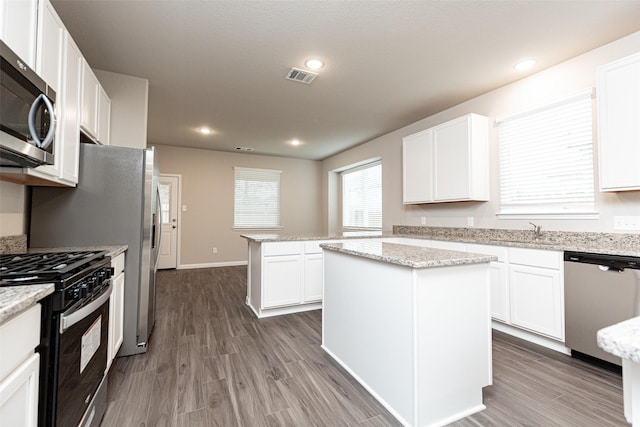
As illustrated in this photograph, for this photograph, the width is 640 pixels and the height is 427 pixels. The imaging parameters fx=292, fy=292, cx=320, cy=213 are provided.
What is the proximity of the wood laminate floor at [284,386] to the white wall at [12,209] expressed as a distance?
46.5 inches

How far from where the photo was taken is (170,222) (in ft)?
19.7

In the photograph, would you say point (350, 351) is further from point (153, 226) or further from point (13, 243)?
point (13, 243)

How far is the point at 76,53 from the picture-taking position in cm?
205

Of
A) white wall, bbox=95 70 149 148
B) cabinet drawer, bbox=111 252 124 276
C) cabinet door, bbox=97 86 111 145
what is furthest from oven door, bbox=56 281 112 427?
white wall, bbox=95 70 149 148

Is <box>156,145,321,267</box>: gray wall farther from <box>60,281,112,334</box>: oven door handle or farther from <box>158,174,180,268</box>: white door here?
<box>60,281,112,334</box>: oven door handle

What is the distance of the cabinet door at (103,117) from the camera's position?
2613mm

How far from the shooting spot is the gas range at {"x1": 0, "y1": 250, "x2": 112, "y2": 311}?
1085 mm

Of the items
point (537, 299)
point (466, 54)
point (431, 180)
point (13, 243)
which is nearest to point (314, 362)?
point (537, 299)

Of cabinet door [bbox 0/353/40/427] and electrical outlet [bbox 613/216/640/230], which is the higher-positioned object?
electrical outlet [bbox 613/216/640/230]

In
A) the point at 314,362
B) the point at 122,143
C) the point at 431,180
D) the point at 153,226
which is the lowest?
the point at 314,362

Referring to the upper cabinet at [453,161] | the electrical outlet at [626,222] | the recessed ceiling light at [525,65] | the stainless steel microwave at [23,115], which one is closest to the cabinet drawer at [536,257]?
the electrical outlet at [626,222]

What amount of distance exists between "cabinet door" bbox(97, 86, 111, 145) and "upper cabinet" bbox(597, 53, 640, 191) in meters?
4.20

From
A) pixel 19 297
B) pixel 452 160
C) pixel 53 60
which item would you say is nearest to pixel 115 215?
pixel 53 60

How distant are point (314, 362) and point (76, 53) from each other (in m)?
2.84
